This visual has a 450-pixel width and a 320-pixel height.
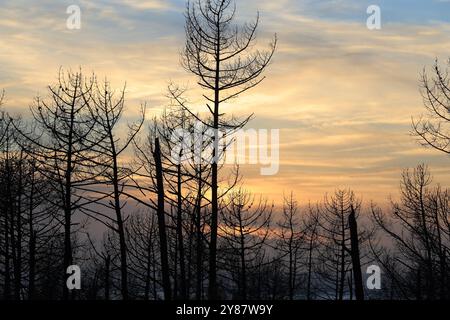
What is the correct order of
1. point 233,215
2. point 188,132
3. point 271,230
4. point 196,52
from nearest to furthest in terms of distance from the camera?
point 196,52 → point 188,132 → point 233,215 → point 271,230

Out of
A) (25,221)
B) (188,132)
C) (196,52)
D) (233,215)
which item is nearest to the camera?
(196,52)

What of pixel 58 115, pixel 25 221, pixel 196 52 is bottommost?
pixel 25 221

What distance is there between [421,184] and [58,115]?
54.1ft

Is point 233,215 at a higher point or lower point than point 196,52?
lower
